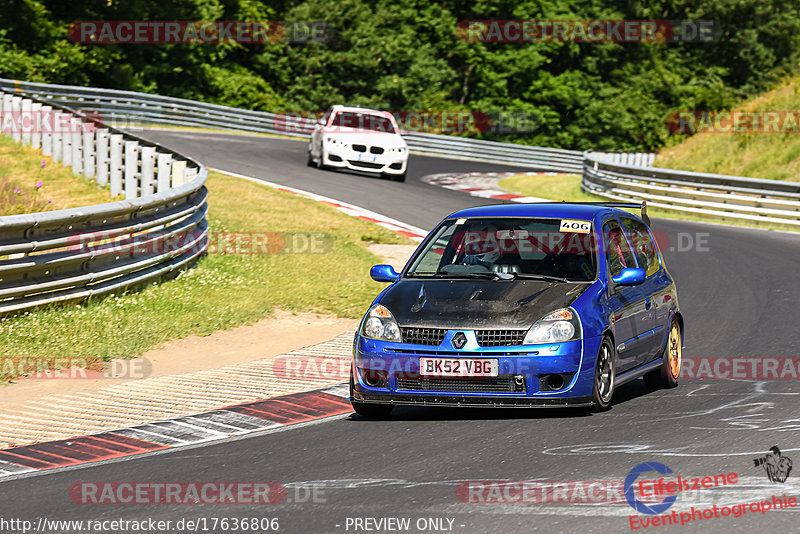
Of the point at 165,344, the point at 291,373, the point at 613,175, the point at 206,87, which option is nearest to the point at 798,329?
the point at 291,373

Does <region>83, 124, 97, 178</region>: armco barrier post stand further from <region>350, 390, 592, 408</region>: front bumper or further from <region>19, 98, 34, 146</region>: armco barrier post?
<region>350, 390, 592, 408</region>: front bumper

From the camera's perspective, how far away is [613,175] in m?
29.3

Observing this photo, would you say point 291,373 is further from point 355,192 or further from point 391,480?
point 355,192

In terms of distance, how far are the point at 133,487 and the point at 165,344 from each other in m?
5.21

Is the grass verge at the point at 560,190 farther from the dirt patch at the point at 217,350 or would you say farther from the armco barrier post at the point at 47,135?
the dirt patch at the point at 217,350

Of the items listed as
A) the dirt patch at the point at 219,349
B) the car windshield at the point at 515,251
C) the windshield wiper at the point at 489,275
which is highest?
the car windshield at the point at 515,251

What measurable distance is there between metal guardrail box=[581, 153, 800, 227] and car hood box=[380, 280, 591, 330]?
17.7 m

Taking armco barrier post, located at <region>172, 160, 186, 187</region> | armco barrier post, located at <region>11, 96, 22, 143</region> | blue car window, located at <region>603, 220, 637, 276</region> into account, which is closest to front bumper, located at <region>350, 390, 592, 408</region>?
blue car window, located at <region>603, 220, 637, 276</region>

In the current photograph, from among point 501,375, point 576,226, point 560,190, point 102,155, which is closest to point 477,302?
point 501,375

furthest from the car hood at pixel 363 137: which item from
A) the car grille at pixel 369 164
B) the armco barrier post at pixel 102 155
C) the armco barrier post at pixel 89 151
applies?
the armco barrier post at pixel 102 155

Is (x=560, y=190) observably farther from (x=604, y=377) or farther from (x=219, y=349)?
(x=604, y=377)

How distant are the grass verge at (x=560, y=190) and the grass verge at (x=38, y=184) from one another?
10.4 meters

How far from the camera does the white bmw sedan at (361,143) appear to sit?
2794 cm

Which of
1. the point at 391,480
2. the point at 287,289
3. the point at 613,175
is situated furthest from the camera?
the point at 613,175
